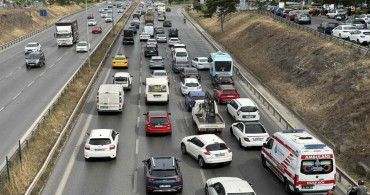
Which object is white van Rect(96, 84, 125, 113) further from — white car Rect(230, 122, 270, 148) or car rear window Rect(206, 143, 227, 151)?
car rear window Rect(206, 143, 227, 151)

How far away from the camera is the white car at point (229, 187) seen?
16562mm

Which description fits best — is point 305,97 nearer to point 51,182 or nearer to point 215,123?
point 215,123

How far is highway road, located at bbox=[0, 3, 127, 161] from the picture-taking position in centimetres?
2783

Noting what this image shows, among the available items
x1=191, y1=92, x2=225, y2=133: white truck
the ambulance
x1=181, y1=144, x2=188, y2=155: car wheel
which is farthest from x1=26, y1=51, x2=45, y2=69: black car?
the ambulance

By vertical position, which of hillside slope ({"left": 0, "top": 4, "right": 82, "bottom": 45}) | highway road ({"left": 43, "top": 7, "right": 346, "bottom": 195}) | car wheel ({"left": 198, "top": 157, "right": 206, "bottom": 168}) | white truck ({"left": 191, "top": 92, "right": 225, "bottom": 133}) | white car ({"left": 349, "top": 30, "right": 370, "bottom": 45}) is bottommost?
highway road ({"left": 43, "top": 7, "right": 346, "bottom": 195})

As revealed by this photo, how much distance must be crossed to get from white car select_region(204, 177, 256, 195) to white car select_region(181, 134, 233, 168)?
3.52 meters

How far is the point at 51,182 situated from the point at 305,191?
11.9 meters

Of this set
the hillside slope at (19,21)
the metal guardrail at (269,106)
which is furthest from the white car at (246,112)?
the hillside slope at (19,21)

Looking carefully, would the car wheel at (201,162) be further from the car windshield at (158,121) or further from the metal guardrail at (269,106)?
the metal guardrail at (269,106)

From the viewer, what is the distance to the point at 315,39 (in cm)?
4738

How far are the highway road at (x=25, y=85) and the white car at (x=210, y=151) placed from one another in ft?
34.5

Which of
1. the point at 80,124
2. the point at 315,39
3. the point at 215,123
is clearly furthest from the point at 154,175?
the point at 315,39

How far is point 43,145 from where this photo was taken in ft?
79.8

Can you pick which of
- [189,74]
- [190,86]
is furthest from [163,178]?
[189,74]
